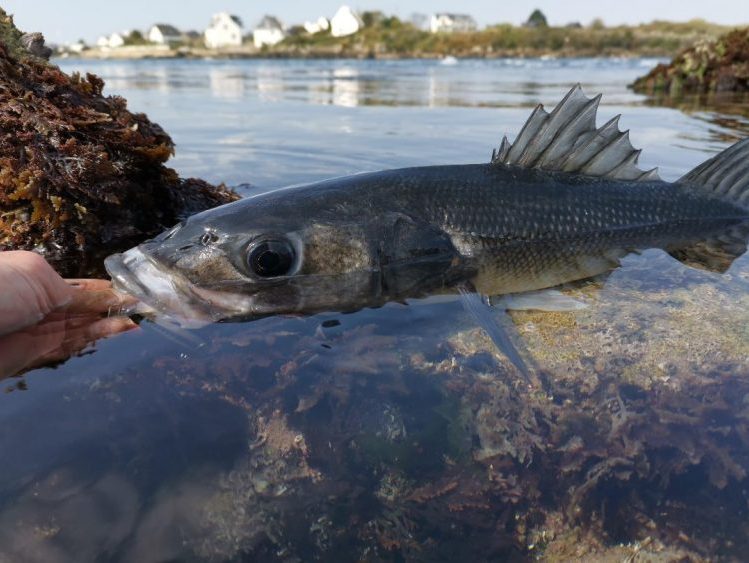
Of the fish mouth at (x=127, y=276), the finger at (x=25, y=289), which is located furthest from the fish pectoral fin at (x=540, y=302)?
the finger at (x=25, y=289)

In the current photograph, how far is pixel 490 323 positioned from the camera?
9.37 feet

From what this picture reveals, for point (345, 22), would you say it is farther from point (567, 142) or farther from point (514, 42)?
point (567, 142)

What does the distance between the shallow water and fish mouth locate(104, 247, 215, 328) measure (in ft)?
0.51

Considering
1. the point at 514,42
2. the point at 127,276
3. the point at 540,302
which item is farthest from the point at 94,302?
the point at 514,42

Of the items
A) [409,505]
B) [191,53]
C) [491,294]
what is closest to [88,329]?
[409,505]

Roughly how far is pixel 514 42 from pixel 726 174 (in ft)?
305

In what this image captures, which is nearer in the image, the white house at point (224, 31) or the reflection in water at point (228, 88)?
the reflection in water at point (228, 88)

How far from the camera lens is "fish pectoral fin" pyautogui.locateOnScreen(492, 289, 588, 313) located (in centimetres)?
319

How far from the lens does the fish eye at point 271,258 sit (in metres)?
2.75

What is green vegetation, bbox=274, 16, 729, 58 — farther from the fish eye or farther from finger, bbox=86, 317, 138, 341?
finger, bbox=86, 317, 138, 341

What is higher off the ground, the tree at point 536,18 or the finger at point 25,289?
the tree at point 536,18

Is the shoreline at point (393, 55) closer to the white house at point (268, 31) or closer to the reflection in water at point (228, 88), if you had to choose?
the white house at point (268, 31)

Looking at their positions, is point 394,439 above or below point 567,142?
below

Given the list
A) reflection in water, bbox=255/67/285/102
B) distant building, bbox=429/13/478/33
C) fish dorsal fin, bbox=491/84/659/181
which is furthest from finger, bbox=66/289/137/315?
distant building, bbox=429/13/478/33
